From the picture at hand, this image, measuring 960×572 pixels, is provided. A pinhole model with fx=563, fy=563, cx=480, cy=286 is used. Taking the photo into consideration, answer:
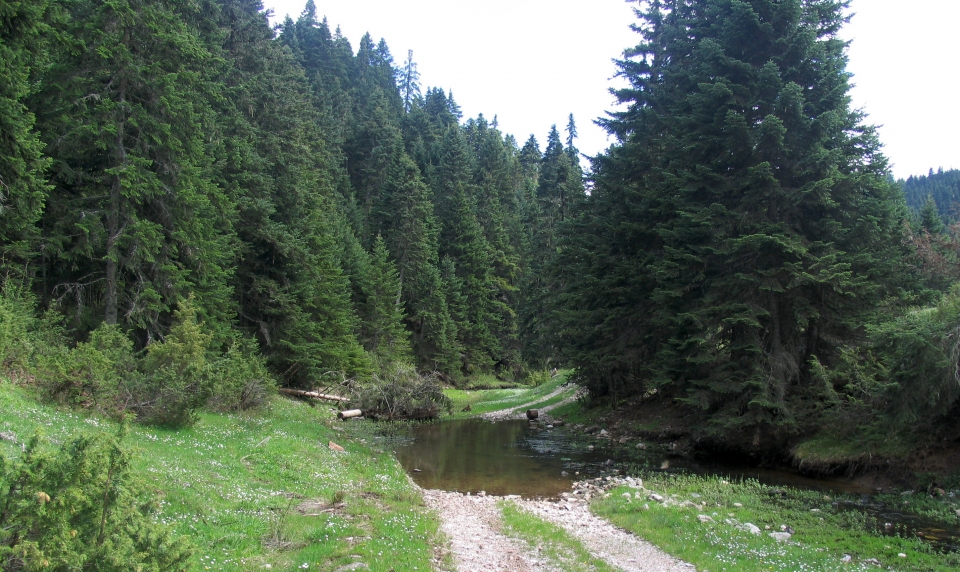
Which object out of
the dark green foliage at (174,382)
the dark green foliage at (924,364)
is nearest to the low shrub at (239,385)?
the dark green foliage at (174,382)

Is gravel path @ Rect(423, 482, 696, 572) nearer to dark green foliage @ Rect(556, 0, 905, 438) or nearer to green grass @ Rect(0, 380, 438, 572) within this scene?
green grass @ Rect(0, 380, 438, 572)

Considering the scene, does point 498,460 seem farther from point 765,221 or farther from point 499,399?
point 499,399

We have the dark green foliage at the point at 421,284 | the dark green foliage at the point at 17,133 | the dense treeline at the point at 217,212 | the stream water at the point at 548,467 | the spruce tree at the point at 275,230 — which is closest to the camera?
the dark green foliage at the point at 17,133

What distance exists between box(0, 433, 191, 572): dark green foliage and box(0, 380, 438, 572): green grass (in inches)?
29.7

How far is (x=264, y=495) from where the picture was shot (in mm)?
11500

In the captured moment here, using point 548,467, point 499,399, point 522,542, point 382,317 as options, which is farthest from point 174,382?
point 382,317

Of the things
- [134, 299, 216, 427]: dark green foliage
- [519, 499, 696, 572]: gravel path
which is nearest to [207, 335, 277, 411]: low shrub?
[134, 299, 216, 427]: dark green foliage

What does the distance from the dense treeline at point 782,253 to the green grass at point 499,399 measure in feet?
47.1

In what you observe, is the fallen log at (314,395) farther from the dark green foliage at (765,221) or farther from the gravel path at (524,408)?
the dark green foliage at (765,221)

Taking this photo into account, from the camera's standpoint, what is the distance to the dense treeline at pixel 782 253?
1952cm

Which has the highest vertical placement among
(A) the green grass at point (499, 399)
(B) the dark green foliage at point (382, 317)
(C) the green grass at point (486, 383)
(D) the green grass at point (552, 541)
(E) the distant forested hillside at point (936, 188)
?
(E) the distant forested hillside at point (936, 188)

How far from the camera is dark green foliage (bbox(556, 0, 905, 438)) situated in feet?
67.4

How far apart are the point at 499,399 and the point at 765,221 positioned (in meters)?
29.4

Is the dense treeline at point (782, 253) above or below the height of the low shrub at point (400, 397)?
above
